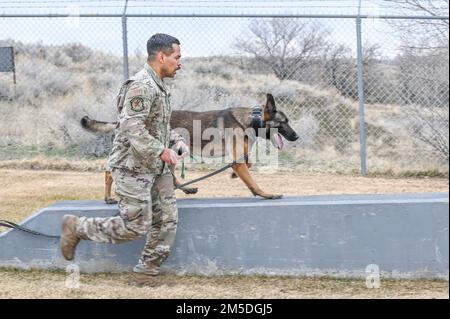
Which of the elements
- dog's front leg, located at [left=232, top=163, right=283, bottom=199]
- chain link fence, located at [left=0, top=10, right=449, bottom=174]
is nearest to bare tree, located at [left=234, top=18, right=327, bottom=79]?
chain link fence, located at [left=0, top=10, right=449, bottom=174]

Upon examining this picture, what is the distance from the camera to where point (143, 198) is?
4434 millimetres

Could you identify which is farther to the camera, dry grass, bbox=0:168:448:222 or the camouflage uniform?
dry grass, bbox=0:168:448:222

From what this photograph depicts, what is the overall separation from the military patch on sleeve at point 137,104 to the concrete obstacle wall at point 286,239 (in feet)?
2.95

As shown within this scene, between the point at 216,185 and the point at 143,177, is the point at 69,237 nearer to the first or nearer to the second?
the point at 143,177

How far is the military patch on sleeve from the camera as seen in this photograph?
14.1 feet

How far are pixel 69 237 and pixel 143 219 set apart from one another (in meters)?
0.62

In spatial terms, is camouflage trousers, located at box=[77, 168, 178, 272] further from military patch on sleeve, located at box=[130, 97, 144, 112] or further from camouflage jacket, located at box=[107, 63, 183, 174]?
military patch on sleeve, located at box=[130, 97, 144, 112]

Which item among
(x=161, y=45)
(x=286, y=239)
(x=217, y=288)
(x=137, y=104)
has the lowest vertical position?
(x=217, y=288)

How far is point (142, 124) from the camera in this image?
4.30m

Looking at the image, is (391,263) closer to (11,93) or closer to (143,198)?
(143,198)

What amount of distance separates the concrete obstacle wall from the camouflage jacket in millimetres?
572

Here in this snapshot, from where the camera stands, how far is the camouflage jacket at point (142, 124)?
4289mm

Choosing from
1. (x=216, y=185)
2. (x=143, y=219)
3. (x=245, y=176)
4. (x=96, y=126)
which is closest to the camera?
(x=143, y=219)

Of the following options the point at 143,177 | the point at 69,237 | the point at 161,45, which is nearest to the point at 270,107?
the point at 161,45
